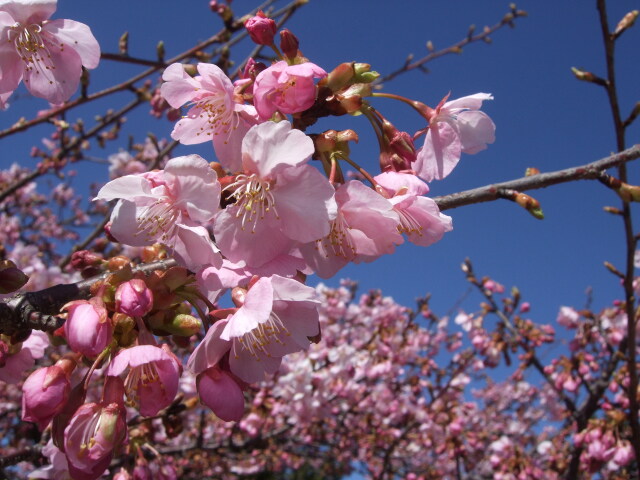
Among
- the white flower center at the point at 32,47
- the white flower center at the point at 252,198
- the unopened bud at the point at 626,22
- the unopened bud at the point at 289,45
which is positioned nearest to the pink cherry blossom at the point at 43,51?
the white flower center at the point at 32,47

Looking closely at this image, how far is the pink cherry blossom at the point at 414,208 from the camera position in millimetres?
1106

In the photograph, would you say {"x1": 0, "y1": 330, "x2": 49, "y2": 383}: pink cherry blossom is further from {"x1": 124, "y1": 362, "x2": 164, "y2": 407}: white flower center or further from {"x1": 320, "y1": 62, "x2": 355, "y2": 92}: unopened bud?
{"x1": 320, "y1": 62, "x2": 355, "y2": 92}: unopened bud

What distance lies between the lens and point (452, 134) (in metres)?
1.42

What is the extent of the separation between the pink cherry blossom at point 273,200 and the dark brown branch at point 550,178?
1.69 ft

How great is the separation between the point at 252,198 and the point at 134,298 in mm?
327

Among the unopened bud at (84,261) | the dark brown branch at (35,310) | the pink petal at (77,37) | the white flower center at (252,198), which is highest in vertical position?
the pink petal at (77,37)

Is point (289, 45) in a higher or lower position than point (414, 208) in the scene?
higher

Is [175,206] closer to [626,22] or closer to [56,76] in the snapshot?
[56,76]

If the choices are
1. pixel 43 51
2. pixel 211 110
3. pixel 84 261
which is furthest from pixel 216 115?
pixel 43 51

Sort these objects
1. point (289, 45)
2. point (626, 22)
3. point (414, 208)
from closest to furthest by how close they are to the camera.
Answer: point (414, 208)
point (289, 45)
point (626, 22)

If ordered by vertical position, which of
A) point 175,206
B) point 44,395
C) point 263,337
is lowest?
point 44,395

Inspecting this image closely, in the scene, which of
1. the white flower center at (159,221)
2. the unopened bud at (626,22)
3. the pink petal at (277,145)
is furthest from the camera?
the unopened bud at (626,22)

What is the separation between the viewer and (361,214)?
3.61 ft

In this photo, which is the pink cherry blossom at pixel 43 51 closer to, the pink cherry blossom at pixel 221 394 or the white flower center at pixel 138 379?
the white flower center at pixel 138 379
